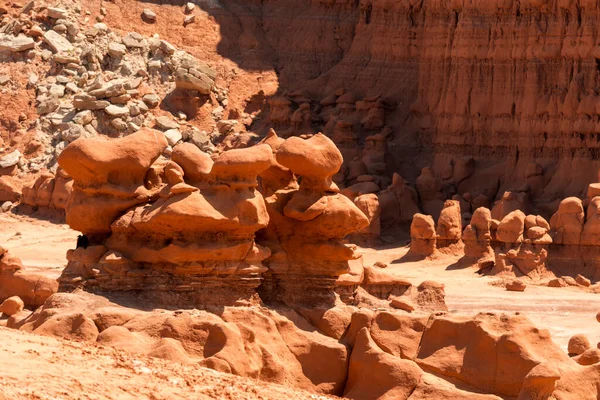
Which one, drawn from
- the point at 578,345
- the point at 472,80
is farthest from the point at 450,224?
the point at 578,345

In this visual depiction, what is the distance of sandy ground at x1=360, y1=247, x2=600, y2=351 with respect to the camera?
26.7 m

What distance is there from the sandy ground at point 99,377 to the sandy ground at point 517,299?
376 inches

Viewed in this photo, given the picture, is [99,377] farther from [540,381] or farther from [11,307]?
[11,307]

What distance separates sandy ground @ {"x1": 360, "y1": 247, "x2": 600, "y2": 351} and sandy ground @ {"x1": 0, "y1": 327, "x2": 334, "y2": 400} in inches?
376

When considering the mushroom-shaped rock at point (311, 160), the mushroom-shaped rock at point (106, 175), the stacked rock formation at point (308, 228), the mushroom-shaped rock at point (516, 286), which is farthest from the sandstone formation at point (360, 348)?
the mushroom-shaped rock at point (516, 286)

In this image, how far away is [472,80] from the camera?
136 feet

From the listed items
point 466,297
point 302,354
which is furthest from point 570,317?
point 302,354

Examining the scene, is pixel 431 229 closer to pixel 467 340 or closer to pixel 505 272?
pixel 505 272

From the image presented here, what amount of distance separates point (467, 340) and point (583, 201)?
17771mm

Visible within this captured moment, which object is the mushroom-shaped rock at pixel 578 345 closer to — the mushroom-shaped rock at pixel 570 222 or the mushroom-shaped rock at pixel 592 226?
the mushroom-shaped rock at pixel 592 226

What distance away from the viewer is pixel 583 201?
3431 cm

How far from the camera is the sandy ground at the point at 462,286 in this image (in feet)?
89.6

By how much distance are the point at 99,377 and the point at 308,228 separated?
6.30 metres

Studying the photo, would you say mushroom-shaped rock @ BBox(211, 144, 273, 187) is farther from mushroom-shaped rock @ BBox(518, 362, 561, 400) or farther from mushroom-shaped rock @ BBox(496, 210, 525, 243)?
mushroom-shaped rock @ BBox(496, 210, 525, 243)
